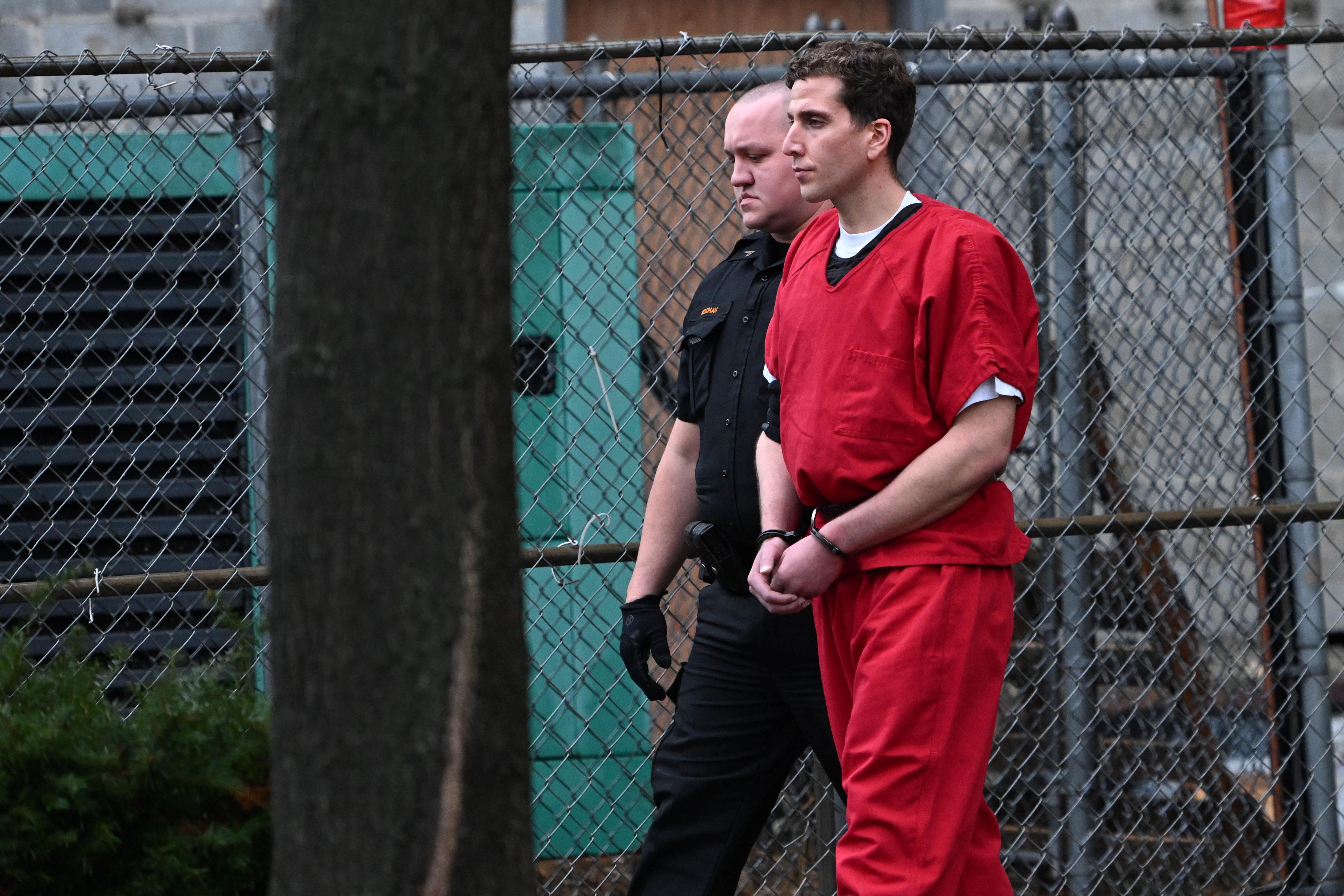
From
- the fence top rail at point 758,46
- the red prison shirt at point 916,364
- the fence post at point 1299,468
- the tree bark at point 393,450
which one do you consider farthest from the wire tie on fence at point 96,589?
the fence post at point 1299,468

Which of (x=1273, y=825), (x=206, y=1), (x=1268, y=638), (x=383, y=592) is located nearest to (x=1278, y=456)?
(x=1268, y=638)

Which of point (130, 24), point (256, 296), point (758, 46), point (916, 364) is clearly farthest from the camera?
point (130, 24)

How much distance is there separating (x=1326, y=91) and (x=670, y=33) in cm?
320

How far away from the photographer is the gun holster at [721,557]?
2814 mm

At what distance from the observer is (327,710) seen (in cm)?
137

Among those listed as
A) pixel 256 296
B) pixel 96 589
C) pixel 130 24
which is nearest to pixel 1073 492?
pixel 256 296

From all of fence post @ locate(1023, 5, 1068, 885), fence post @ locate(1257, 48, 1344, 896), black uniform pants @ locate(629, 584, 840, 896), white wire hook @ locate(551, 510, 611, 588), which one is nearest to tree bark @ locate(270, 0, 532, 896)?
black uniform pants @ locate(629, 584, 840, 896)

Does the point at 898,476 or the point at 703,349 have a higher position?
the point at 703,349

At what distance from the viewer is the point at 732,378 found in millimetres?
2885

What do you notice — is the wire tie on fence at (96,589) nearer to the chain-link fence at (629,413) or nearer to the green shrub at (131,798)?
the chain-link fence at (629,413)

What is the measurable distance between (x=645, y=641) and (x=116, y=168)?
225cm

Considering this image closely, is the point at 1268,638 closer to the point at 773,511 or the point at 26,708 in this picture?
the point at 773,511

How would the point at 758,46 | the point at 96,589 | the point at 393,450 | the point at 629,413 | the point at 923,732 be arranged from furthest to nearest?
the point at 629,413
the point at 758,46
the point at 96,589
the point at 923,732
the point at 393,450

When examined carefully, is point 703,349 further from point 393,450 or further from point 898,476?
point 393,450
